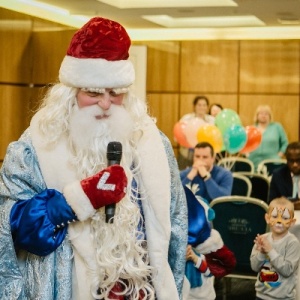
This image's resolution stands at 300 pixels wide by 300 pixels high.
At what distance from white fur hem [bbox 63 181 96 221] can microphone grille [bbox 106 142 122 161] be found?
0.38 ft

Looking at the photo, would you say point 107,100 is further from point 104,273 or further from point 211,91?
point 211,91

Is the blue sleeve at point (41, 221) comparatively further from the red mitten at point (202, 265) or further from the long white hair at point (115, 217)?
the red mitten at point (202, 265)

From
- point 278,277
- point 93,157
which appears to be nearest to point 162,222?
point 93,157

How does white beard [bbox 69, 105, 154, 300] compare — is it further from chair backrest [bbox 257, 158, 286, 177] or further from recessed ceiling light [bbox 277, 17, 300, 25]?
recessed ceiling light [bbox 277, 17, 300, 25]

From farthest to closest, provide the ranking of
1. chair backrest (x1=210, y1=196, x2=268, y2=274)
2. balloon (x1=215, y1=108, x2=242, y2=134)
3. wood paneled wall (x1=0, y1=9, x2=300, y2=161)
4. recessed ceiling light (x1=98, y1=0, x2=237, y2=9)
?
wood paneled wall (x1=0, y1=9, x2=300, y2=161), recessed ceiling light (x1=98, y1=0, x2=237, y2=9), balloon (x1=215, y1=108, x2=242, y2=134), chair backrest (x1=210, y1=196, x2=268, y2=274)

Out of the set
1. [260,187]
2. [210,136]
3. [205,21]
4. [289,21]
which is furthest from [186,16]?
[260,187]

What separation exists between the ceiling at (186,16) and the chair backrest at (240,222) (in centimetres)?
401

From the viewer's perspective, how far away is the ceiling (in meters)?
9.10

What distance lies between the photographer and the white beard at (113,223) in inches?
82.8

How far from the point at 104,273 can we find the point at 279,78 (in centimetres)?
985

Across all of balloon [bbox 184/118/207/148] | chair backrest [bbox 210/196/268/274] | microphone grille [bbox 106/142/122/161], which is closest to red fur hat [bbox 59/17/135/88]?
microphone grille [bbox 106/142/122/161]

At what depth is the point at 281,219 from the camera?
417cm

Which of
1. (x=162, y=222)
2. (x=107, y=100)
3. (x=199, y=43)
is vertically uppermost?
(x=199, y=43)

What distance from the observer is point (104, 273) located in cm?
211
